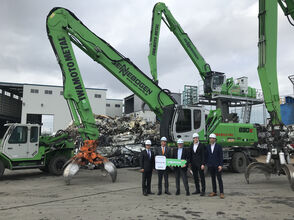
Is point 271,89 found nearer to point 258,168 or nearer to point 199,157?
point 258,168

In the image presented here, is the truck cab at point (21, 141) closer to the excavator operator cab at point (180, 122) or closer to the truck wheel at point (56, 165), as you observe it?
the truck wheel at point (56, 165)

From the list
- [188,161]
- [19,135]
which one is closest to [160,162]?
[188,161]

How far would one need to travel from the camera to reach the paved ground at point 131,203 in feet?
17.6

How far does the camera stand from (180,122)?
35.1 feet

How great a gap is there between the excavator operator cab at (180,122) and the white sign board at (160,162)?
10.5 ft

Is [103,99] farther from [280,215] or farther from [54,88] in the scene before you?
[280,215]

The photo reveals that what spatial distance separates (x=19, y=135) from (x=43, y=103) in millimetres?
29092

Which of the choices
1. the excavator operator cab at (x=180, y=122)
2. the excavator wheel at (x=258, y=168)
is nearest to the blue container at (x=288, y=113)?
the excavator operator cab at (x=180, y=122)

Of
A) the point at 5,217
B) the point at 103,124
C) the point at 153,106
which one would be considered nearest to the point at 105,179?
the point at 153,106

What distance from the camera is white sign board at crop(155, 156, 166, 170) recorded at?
7309 millimetres

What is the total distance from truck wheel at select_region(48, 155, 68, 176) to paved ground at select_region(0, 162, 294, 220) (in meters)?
2.22

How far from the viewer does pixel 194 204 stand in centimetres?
621

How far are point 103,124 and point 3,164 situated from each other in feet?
48.2

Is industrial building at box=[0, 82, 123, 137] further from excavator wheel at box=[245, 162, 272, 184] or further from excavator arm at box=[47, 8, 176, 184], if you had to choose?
excavator wheel at box=[245, 162, 272, 184]
